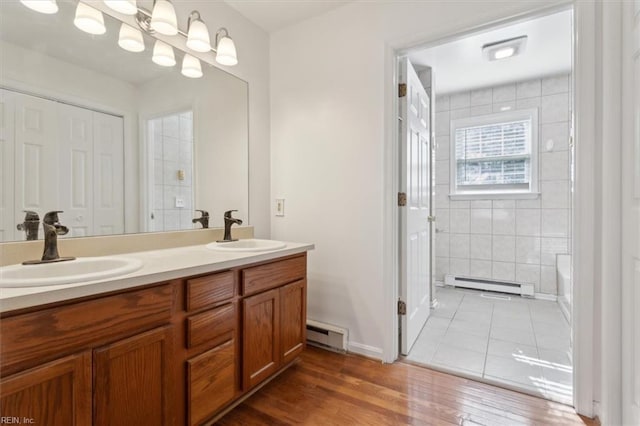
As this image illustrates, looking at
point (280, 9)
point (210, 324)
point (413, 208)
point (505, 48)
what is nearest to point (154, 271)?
point (210, 324)

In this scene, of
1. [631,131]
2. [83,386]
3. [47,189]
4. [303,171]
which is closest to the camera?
[83,386]

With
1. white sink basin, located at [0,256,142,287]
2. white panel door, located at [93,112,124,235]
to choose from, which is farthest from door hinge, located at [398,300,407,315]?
white panel door, located at [93,112,124,235]

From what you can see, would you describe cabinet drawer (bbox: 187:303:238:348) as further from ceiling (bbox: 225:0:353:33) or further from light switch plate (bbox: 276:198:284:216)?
ceiling (bbox: 225:0:353:33)

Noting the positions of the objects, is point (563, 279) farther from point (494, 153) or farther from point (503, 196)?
point (494, 153)

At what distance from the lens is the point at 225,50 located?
188cm

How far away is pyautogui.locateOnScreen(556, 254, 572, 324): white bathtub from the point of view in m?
2.87

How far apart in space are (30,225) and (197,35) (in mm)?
1270

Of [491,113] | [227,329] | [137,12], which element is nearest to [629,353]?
[227,329]

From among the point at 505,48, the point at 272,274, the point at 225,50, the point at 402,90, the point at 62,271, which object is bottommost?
the point at 272,274

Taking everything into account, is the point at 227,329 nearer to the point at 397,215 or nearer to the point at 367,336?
the point at 367,336

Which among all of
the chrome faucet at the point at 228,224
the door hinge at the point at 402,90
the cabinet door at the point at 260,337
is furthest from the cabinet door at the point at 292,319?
the door hinge at the point at 402,90

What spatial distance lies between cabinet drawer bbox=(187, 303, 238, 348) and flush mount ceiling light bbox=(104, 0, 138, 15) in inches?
58.7

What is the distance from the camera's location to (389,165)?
192 centimetres

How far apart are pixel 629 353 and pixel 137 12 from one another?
9.06 ft
